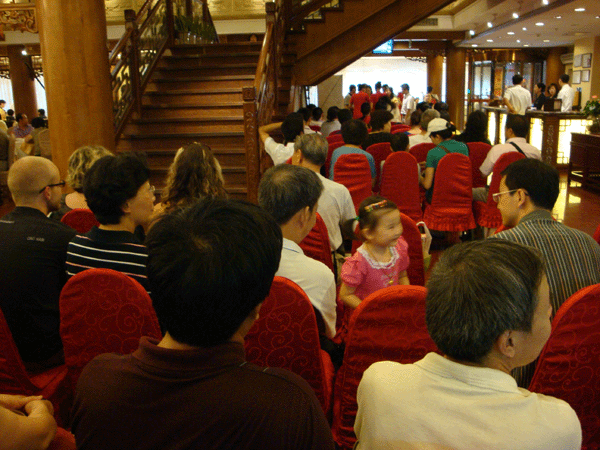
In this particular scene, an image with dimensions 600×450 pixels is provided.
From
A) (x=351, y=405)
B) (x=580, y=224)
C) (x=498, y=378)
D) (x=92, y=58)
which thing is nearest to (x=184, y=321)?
(x=498, y=378)

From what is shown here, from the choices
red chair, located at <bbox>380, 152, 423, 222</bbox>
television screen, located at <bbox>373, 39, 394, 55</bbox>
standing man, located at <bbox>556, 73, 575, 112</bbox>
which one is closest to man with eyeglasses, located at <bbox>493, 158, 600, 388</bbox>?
red chair, located at <bbox>380, 152, 423, 222</bbox>

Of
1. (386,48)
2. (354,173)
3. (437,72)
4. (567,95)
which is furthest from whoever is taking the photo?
(437,72)

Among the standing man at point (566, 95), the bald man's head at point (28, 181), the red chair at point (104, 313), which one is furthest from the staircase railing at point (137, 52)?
the standing man at point (566, 95)

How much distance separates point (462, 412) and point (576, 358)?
2.48 ft

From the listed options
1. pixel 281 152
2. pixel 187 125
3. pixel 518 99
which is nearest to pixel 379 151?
pixel 281 152

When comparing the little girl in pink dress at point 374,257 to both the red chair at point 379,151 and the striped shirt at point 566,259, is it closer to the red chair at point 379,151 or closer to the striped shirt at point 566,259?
the striped shirt at point 566,259

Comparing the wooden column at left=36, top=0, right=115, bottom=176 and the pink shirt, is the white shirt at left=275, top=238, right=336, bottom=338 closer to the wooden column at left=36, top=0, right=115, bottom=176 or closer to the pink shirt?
the pink shirt

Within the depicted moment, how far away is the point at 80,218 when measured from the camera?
2.86 meters

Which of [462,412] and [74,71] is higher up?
[74,71]

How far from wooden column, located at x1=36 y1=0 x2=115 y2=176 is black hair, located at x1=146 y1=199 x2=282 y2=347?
433 centimetres

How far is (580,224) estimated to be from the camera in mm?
5863

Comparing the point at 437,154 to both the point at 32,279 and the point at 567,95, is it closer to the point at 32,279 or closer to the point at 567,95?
the point at 32,279

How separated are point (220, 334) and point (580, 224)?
234 inches

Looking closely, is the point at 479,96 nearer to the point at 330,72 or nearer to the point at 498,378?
the point at 330,72
